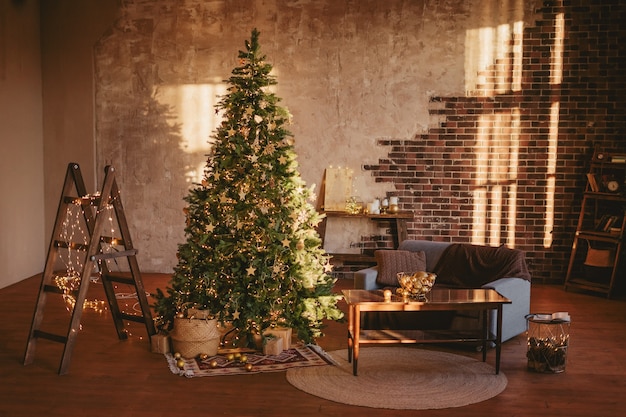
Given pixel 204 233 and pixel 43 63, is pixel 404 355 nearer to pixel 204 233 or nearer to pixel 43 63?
pixel 204 233

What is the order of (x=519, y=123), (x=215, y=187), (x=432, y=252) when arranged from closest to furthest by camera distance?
(x=215, y=187), (x=432, y=252), (x=519, y=123)

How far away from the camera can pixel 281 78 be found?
9578 millimetres

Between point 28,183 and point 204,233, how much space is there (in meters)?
4.47

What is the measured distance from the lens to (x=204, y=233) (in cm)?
599

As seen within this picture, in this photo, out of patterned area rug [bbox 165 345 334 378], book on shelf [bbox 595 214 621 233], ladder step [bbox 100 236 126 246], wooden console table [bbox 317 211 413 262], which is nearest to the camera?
patterned area rug [bbox 165 345 334 378]

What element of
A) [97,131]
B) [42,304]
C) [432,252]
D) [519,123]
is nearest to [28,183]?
[97,131]

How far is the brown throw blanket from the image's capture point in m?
6.77

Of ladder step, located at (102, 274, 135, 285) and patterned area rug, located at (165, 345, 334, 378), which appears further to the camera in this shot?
ladder step, located at (102, 274, 135, 285)

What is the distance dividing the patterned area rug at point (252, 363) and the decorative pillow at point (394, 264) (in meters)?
1.03

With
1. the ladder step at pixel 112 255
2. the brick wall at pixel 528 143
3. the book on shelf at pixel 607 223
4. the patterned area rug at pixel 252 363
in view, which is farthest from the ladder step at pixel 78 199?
the book on shelf at pixel 607 223

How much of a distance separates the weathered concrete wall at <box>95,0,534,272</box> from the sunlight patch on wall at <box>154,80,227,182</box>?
12 mm

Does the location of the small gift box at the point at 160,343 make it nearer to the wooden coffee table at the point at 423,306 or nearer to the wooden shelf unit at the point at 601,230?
the wooden coffee table at the point at 423,306

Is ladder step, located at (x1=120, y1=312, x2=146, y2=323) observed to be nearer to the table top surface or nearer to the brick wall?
the table top surface

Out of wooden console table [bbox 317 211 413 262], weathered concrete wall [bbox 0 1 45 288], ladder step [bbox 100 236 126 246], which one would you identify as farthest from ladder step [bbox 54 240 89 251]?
wooden console table [bbox 317 211 413 262]
